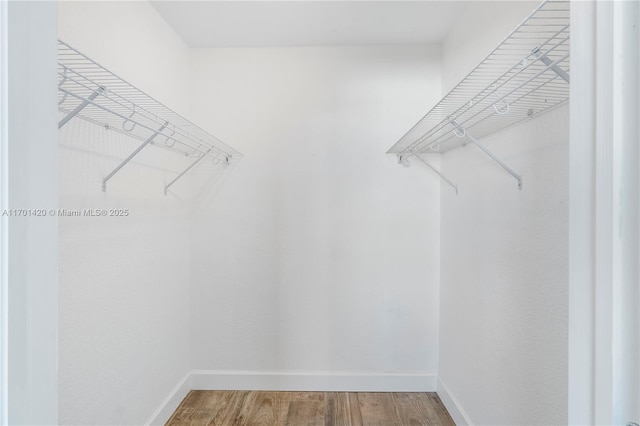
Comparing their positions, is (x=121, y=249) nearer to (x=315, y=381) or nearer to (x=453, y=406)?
(x=315, y=381)

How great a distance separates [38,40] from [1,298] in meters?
0.35

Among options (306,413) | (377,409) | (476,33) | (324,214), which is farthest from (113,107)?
(377,409)

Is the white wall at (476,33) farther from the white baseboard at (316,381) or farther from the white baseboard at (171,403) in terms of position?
the white baseboard at (171,403)

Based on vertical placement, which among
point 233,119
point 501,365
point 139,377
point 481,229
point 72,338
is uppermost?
point 233,119

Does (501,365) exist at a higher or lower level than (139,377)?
higher

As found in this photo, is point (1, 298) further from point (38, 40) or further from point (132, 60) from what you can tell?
point (132, 60)

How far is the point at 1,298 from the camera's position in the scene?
424 millimetres

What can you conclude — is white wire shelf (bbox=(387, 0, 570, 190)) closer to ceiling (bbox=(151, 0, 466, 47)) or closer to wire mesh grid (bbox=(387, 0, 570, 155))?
wire mesh grid (bbox=(387, 0, 570, 155))

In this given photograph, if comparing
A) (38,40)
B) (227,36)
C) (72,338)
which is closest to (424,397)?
(72,338)

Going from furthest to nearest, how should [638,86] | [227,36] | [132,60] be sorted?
1. [227,36]
2. [132,60]
3. [638,86]

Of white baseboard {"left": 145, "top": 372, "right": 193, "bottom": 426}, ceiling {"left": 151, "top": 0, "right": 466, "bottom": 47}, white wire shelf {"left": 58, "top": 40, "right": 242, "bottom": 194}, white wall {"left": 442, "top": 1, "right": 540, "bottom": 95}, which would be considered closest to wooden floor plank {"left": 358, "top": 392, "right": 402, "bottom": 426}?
white baseboard {"left": 145, "top": 372, "right": 193, "bottom": 426}

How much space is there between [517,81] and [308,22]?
1134 mm

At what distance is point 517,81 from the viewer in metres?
1.18

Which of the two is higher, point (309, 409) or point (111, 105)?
point (111, 105)
